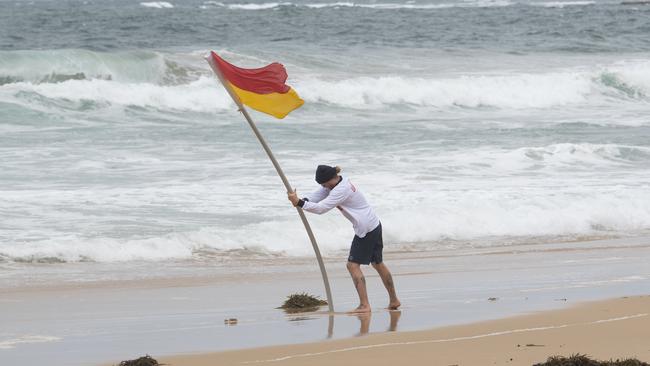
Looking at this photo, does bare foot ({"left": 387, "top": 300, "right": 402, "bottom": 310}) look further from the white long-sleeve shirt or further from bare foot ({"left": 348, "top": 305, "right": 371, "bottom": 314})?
the white long-sleeve shirt

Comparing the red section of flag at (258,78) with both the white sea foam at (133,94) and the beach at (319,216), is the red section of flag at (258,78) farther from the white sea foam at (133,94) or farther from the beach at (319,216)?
the white sea foam at (133,94)

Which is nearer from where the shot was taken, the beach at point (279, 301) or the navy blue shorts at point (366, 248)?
the beach at point (279, 301)

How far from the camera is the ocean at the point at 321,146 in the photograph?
1309 centimetres

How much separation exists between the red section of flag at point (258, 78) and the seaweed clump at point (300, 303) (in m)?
1.57

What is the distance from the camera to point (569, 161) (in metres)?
18.5

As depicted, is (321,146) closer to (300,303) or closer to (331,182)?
(300,303)

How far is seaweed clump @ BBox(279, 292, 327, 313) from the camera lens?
8.95 metres

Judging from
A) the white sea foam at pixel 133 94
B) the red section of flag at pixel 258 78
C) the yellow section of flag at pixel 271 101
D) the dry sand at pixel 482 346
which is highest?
the white sea foam at pixel 133 94

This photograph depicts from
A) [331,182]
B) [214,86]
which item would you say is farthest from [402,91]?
[331,182]

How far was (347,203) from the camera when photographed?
29.2ft

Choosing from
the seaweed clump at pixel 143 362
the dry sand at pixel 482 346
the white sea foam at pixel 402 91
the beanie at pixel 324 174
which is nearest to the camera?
the seaweed clump at pixel 143 362

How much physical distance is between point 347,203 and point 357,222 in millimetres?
162

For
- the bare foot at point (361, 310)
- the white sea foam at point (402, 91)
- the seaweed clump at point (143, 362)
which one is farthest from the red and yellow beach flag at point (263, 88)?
the white sea foam at point (402, 91)

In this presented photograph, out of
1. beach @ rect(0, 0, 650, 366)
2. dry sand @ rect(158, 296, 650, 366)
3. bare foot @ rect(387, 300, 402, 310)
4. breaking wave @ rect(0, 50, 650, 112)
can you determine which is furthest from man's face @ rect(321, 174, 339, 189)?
breaking wave @ rect(0, 50, 650, 112)
